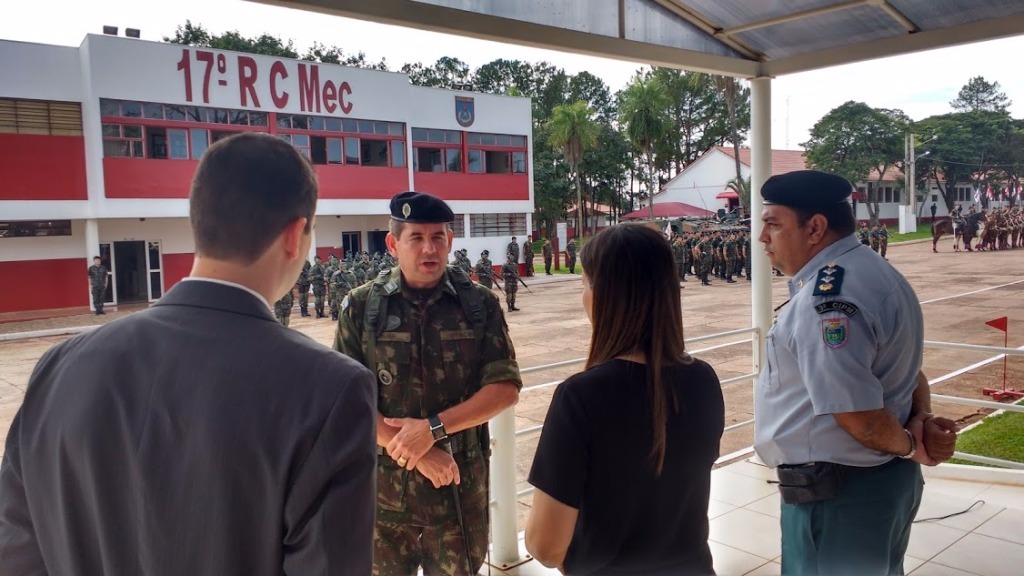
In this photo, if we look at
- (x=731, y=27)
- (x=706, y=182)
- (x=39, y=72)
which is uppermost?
(x=39, y=72)

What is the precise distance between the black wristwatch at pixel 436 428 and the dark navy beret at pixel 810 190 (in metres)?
1.09

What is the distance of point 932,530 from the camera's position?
10.6 ft

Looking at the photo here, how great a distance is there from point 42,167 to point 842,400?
17773mm

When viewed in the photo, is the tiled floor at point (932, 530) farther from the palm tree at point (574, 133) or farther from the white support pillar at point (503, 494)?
the palm tree at point (574, 133)

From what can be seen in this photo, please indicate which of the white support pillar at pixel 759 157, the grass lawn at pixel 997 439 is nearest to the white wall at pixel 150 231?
the white support pillar at pixel 759 157

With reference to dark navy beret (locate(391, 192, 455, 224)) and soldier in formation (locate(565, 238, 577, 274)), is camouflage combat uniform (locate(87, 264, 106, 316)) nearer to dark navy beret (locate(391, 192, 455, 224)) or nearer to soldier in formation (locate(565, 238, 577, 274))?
soldier in formation (locate(565, 238, 577, 274))

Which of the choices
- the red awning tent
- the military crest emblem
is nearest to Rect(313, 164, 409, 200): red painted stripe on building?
the military crest emblem

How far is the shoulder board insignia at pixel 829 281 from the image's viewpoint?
1733mm

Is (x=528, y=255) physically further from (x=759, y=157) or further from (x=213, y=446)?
(x=213, y=446)

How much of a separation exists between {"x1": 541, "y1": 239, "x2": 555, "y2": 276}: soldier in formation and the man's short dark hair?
2362 centimetres

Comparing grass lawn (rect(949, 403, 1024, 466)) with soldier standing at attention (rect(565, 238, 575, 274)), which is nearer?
grass lawn (rect(949, 403, 1024, 466))

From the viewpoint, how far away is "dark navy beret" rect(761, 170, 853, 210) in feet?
6.23

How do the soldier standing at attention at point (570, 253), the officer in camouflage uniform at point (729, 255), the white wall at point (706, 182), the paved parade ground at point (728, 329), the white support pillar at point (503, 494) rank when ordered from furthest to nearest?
1. the white wall at point (706, 182)
2. the soldier standing at attention at point (570, 253)
3. the officer in camouflage uniform at point (729, 255)
4. the paved parade ground at point (728, 329)
5. the white support pillar at point (503, 494)

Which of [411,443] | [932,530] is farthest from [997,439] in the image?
[411,443]
